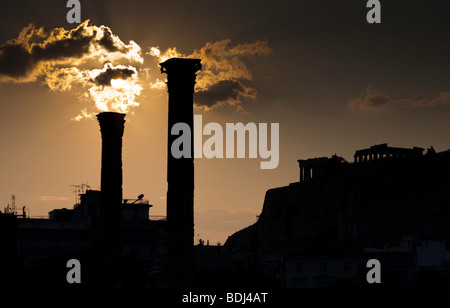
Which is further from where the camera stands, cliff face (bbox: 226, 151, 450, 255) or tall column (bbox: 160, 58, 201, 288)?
cliff face (bbox: 226, 151, 450, 255)

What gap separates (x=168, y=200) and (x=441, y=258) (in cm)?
4908

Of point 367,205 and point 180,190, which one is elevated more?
point 367,205

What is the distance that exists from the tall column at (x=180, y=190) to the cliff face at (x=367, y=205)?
79605 mm

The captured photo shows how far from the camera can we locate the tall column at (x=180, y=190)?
53812mm

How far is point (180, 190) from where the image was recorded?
5434 cm

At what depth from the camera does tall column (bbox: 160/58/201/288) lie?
5381 centimetres

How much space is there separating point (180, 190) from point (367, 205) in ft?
358

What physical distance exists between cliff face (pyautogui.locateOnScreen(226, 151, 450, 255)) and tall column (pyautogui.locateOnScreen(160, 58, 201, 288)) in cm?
A: 7961

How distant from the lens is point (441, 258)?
9512cm

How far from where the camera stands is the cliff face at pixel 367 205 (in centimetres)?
14438

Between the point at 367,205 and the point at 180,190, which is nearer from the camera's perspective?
the point at 180,190

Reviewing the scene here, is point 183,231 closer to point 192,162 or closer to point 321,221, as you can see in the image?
point 192,162

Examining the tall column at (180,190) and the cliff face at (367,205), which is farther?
the cliff face at (367,205)

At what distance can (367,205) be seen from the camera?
15962cm
